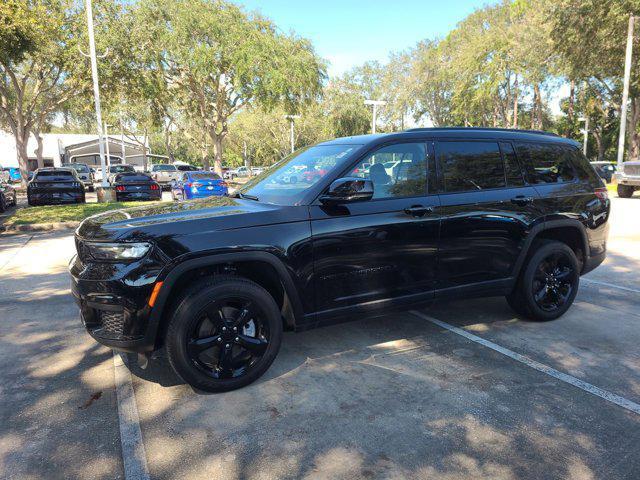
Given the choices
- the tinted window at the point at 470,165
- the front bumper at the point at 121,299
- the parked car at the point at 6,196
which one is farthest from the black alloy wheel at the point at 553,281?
the parked car at the point at 6,196

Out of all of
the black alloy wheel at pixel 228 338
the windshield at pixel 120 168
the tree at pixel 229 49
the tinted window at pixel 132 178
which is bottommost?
the black alloy wheel at pixel 228 338

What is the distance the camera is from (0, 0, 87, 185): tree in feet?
36.8

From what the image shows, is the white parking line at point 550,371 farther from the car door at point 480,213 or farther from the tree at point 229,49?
the tree at point 229,49

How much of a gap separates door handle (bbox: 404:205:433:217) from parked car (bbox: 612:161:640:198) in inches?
635

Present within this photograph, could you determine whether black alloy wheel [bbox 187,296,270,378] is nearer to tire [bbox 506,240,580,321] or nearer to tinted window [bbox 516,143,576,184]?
tire [bbox 506,240,580,321]

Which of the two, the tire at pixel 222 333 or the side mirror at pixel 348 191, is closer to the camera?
the tire at pixel 222 333

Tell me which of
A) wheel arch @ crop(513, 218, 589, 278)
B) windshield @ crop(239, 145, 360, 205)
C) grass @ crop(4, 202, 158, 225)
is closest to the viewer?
windshield @ crop(239, 145, 360, 205)

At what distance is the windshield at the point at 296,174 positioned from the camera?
3.67m

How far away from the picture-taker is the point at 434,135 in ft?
13.2

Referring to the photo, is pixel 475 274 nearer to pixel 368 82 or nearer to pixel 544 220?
pixel 544 220

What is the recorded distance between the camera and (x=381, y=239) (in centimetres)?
363

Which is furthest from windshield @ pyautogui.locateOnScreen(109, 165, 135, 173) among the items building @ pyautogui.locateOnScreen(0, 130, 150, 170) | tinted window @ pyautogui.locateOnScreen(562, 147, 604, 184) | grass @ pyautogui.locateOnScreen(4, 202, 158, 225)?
tinted window @ pyautogui.locateOnScreen(562, 147, 604, 184)

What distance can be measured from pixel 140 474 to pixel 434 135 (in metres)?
3.31

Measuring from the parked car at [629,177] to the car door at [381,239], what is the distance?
52.7 feet
